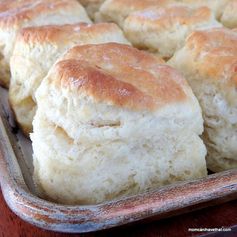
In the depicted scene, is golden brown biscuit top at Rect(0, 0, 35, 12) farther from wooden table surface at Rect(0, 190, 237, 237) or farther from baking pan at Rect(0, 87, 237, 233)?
wooden table surface at Rect(0, 190, 237, 237)

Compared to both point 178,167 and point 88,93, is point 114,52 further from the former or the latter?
point 178,167

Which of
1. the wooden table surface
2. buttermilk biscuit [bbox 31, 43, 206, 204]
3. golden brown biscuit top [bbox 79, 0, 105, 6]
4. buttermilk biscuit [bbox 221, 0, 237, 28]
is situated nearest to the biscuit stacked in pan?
buttermilk biscuit [bbox 31, 43, 206, 204]

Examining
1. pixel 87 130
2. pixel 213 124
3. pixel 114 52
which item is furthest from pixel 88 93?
pixel 213 124

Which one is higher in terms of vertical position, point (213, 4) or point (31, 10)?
point (31, 10)

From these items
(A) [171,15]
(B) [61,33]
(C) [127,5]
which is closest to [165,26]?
(A) [171,15]

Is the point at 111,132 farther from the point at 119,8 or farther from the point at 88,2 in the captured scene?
the point at 88,2
